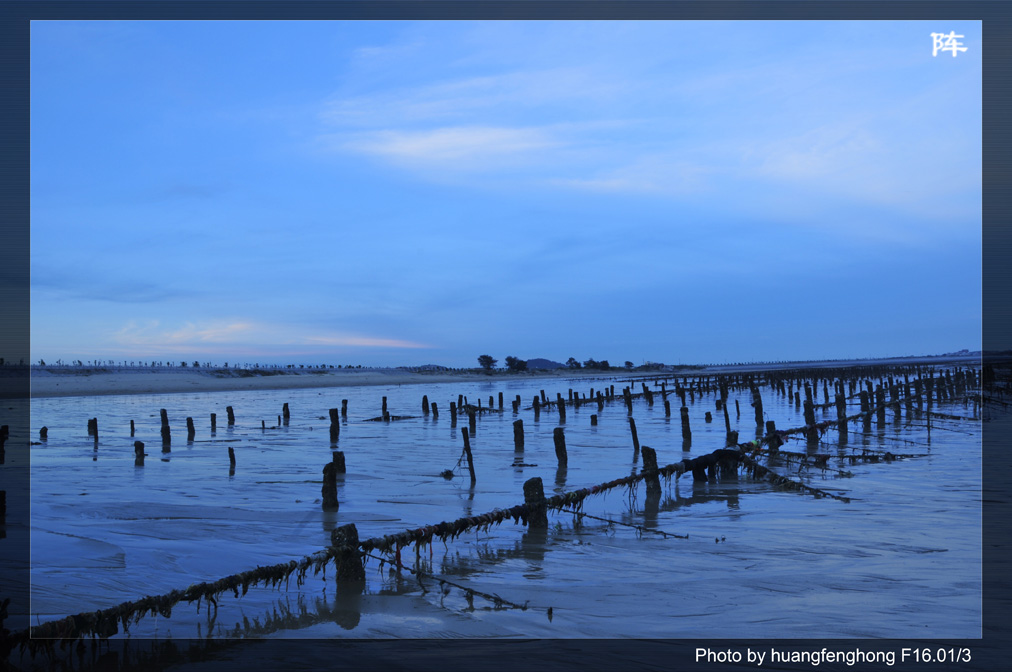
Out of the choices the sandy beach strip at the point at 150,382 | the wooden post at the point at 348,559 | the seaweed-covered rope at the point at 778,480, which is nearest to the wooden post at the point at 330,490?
the wooden post at the point at 348,559

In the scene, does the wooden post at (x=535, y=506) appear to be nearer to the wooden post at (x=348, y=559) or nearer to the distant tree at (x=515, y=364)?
the wooden post at (x=348, y=559)

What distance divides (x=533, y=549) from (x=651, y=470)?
4.22 meters

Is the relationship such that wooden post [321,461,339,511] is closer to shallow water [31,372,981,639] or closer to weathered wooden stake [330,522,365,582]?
shallow water [31,372,981,639]

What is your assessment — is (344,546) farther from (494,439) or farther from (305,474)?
(494,439)

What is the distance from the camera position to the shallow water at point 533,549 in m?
6.80

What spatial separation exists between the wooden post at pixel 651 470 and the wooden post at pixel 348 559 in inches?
263

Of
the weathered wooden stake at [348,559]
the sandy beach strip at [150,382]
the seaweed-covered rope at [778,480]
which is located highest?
the weathered wooden stake at [348,559]

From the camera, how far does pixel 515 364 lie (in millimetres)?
155875

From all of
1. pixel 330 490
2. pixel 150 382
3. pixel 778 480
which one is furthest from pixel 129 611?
pixel 150 382

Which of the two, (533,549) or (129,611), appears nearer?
(129,611)

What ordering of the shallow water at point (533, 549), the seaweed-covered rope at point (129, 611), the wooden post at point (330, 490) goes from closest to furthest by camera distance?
1. the seaweed-covered rope at point (129, 611)
2. the shallow water at point (533, 549)
3. the wooden post at point (330, 490)

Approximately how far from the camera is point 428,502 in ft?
44.2

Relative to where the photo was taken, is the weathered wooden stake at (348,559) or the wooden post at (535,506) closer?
the weathered wooden stake at (348,559)

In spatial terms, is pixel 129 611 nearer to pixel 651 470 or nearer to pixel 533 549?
pixel 533 549
